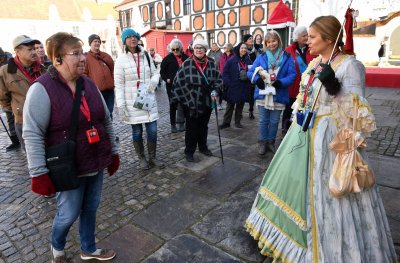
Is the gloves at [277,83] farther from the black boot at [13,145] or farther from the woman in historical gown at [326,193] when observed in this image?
the black boot at [13,145]

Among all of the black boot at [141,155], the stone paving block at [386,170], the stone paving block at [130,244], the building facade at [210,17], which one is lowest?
the stone paving block at [130,244]

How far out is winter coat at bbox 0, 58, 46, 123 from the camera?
12.6 feet

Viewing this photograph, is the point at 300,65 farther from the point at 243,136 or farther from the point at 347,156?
the point at 347,156

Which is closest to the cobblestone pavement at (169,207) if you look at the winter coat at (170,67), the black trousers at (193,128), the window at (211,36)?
the black trousers at (193,128)

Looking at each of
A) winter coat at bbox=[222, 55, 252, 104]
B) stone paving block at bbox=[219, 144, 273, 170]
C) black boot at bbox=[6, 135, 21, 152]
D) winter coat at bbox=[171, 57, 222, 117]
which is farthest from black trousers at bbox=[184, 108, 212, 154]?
black boot at bbox=[6, 135, 21, 152]

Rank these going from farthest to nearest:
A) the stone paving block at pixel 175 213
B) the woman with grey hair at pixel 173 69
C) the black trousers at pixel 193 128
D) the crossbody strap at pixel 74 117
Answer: the woman with grey hair at pixel 173 69 → the black trousers at pixel 193 128 → the stone paving block at pixel 175 213 → the crossbody strap at pixel 74 117

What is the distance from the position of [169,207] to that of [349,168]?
2.00 meters

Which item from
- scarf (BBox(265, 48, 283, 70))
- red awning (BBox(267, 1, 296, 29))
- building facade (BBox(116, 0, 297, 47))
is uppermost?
building facade (BBox(116, 0, 297, 47))

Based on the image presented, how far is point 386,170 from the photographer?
12.9 feet

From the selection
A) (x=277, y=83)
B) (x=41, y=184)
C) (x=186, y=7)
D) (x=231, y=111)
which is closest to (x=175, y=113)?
(x=231, y=111)

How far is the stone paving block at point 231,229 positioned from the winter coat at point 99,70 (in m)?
2.94

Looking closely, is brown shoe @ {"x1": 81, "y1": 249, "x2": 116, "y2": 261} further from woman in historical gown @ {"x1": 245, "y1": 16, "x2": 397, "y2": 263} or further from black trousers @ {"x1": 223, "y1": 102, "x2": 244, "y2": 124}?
black trousers @ {"x1": 223, "y1": 102, "x2": 244, "y2": 124}

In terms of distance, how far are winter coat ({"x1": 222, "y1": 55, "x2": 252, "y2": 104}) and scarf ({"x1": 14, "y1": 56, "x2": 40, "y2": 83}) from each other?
336 cm

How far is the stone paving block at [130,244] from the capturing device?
2.52m
